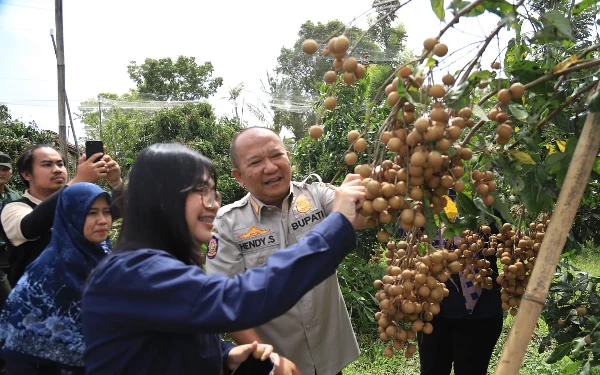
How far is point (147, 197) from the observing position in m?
1.17

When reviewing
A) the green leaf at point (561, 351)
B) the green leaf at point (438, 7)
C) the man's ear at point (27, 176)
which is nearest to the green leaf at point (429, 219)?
the green leaf at point (438, 7)

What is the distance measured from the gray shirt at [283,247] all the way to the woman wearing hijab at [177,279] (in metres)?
0.65

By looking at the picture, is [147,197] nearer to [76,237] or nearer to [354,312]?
[76,237]

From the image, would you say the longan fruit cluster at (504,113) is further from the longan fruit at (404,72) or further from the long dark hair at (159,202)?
the long dark hair at (159,202)

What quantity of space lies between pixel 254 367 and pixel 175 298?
1.63 ft

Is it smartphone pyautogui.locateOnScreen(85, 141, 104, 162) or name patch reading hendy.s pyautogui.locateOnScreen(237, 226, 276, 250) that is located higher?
smartphone pyautogui.locateOnScreen(85, 141, 104, 162)

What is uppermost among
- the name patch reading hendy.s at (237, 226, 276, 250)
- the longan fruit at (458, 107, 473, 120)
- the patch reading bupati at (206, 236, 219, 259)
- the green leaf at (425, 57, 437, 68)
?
the green leaf at (425, 57, 437, 68)

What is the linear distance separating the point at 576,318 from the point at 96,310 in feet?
6.15

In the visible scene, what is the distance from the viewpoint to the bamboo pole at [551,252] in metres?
0.95

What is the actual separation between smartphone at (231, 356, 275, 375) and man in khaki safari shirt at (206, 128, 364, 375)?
1.33 feet

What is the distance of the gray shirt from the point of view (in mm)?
1908

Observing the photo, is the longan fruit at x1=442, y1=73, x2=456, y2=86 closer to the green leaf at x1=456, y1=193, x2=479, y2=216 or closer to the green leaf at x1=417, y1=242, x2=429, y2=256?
the green leaf at x1=456, y1=193, x2=479, y2=216

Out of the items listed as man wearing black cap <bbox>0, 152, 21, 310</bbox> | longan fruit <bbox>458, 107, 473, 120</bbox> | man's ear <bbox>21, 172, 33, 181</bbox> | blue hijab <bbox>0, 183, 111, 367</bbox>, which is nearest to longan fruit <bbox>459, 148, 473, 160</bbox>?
longan fruit <bbox>458, 107, 473, 120</bbox>

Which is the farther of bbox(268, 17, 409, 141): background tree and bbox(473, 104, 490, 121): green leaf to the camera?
bbox(268, 17, 409, 141): background tree
